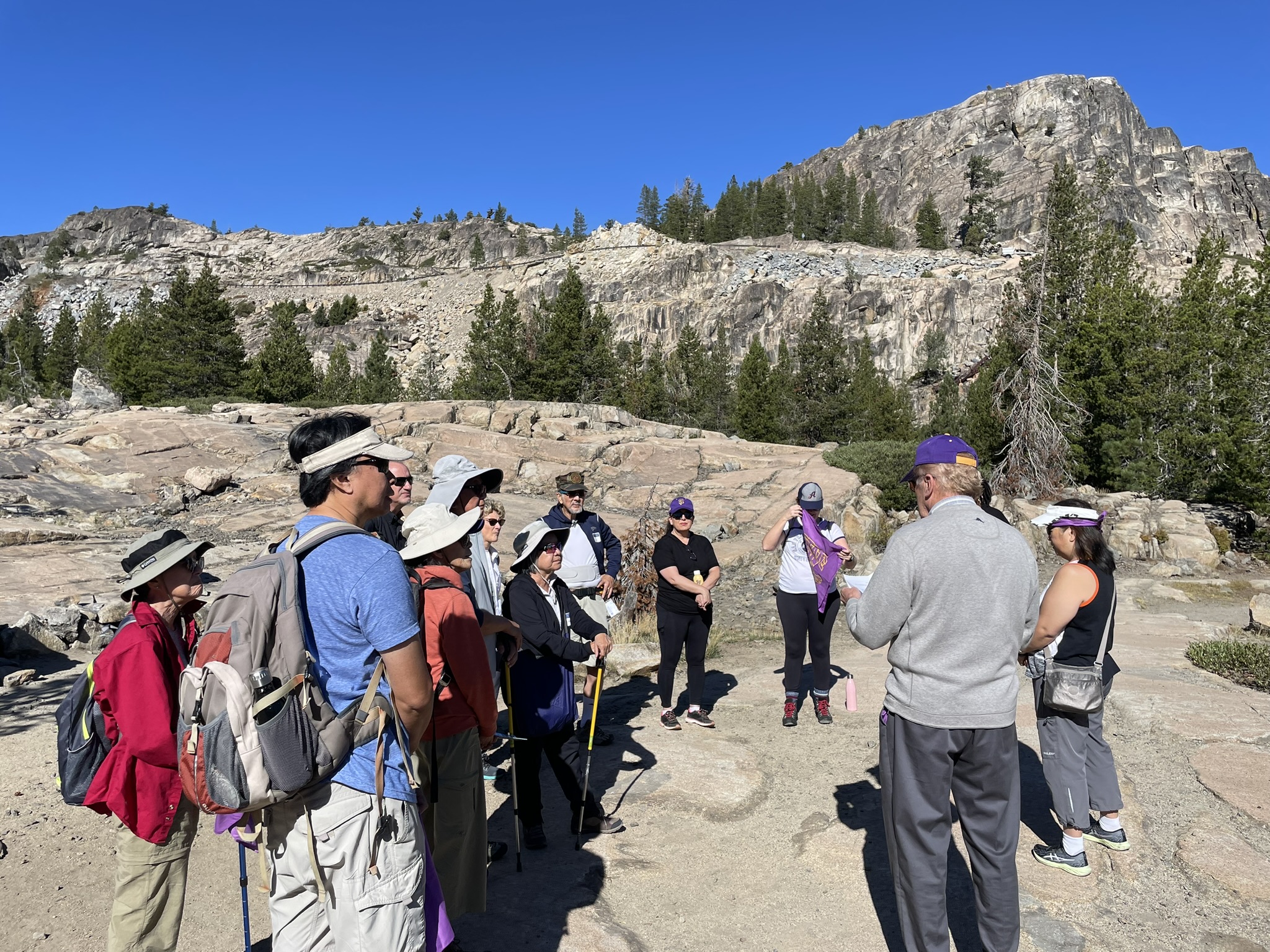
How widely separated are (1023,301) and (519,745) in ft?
77.9

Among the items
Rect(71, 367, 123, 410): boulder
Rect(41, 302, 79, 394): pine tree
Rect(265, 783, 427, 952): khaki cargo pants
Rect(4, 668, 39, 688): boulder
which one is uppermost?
Rect(41, 302, 79, 394): pine tree

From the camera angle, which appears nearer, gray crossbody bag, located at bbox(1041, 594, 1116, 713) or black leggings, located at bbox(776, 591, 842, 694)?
gray crossbody bag, located at bbox(1041, 594, 1116, 713)

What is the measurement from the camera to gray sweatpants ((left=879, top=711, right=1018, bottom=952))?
263 cm

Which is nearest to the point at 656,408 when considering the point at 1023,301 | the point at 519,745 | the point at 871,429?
the point at 871,429

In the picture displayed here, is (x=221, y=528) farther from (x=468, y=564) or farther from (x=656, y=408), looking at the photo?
(x=656, y=408)

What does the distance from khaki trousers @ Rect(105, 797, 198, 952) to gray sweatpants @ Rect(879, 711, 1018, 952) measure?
7.94ft

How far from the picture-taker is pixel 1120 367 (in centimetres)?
2052

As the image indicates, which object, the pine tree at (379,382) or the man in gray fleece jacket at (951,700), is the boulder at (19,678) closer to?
the man in gray fleece jacket at (951,700)

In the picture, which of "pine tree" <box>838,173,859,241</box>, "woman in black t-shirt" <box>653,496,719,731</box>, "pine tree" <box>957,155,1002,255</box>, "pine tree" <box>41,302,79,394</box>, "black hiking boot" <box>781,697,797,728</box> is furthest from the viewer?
"pine tree" <box>838,173,859,241</box>

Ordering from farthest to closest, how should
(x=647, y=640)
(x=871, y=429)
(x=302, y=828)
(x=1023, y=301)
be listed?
1. (x=871, y=429)
2. (x=1023, y=301)
3. (x=647, y=640)
4. (x=302, y=828)

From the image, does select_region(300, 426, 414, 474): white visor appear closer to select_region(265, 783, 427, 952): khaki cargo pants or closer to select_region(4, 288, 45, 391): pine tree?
select_region(265, 783, 427, 952): khaki cargo pants

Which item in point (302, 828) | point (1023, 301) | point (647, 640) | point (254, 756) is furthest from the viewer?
point (1023, 301)

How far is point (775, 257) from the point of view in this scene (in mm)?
74625

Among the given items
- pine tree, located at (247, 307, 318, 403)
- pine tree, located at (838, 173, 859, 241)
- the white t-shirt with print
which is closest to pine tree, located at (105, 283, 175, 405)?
pine tree, located at (247, 307, 318, 403)
